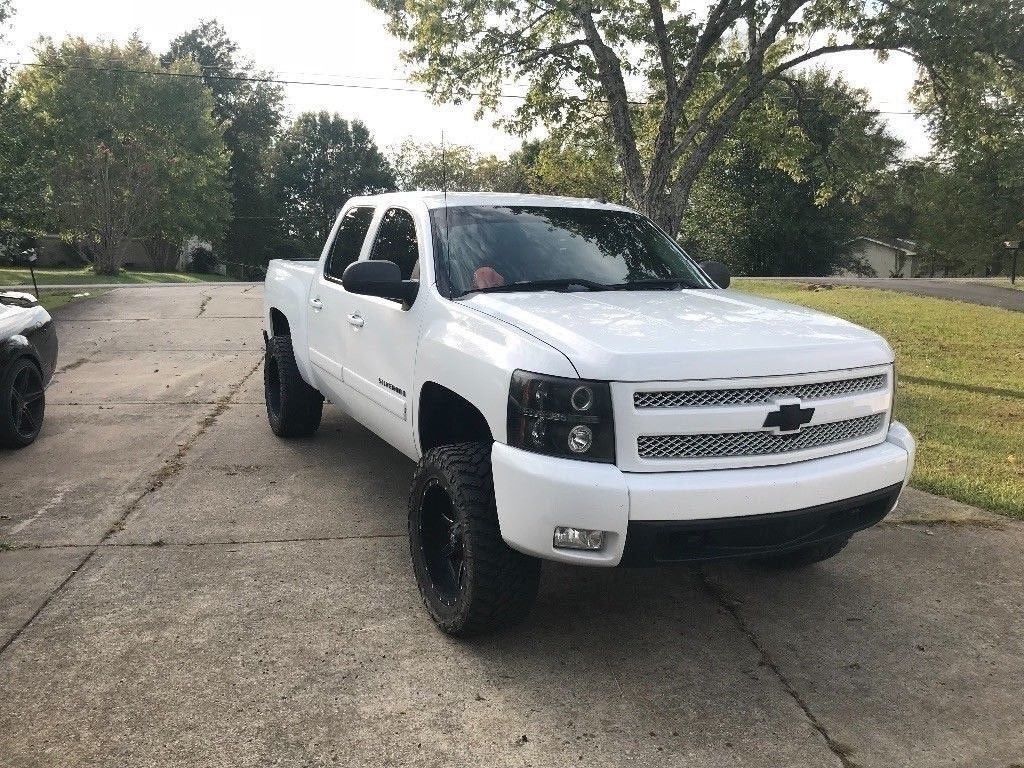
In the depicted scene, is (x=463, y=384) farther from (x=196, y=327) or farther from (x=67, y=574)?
(x=196, y=327)

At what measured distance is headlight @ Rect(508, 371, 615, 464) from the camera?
3074 millimetres

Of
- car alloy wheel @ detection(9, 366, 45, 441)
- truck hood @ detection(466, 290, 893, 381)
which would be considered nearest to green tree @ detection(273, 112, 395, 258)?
car alloy wheel @ detection(9, 366, 45, 441)

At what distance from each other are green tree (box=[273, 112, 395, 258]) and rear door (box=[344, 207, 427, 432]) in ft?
208

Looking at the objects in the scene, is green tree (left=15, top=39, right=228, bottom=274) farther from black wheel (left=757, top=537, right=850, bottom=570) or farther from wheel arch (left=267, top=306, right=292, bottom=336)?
black wheel (left=757, top=537, right=850, bottom=570)

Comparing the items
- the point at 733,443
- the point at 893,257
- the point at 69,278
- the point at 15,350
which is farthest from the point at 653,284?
the point at 893,257

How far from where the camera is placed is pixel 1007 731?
3.03 meters

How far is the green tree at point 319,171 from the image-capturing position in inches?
2660

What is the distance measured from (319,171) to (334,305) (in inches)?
2628

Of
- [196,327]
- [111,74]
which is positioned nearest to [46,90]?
[111,74]

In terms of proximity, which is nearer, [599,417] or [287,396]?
[599,417]

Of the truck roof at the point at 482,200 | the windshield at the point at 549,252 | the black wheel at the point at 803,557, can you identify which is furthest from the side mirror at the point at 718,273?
Result: the black wheel at the point at 803,557

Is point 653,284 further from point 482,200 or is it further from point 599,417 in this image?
point 599,417

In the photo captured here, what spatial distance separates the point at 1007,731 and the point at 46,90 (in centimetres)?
4471

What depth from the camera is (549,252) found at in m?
4.54
